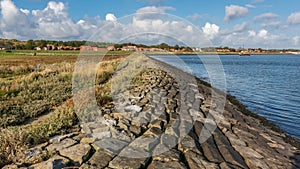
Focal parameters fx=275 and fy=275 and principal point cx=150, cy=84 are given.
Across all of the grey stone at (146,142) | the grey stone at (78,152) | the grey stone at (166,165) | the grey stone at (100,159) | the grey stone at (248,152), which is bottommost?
the grey stone at (248,152)

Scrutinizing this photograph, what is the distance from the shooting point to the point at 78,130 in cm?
538

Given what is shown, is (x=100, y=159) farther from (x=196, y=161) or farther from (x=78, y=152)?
(x=196, y=161)

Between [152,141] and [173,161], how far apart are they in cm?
80

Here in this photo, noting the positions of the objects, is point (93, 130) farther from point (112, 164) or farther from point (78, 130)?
point (112, 164)

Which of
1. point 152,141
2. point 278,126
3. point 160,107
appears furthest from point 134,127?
point 278,126

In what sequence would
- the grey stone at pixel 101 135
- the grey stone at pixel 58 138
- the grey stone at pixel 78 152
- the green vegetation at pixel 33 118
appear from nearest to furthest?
the grey stone at pixel 78 152, the green vegetation at pixel 33 118, the grey stone at pixel 58 138, the grey stone at pixel 101 135

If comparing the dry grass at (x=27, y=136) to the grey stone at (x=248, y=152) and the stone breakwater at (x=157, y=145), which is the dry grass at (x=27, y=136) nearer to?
the stone breakwater at (x=157, y=145)

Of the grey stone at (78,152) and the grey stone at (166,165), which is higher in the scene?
the grey stone at (78,152)

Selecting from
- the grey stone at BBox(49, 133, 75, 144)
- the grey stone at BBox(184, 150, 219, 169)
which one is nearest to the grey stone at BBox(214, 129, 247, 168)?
the grey stone at BBox(184, 150, 219, 169)

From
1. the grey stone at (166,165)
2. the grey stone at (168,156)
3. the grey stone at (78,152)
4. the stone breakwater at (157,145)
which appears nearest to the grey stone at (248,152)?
the stone breakwater at (157,145)

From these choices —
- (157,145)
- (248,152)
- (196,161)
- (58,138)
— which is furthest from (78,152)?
(248,152)

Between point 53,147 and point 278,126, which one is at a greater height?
point 53,147

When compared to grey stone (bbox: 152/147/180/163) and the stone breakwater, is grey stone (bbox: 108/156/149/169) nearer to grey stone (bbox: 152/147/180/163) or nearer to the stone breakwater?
the stone breakwater

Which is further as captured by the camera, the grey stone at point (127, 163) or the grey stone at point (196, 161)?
the grey stone at point (196, 161)
